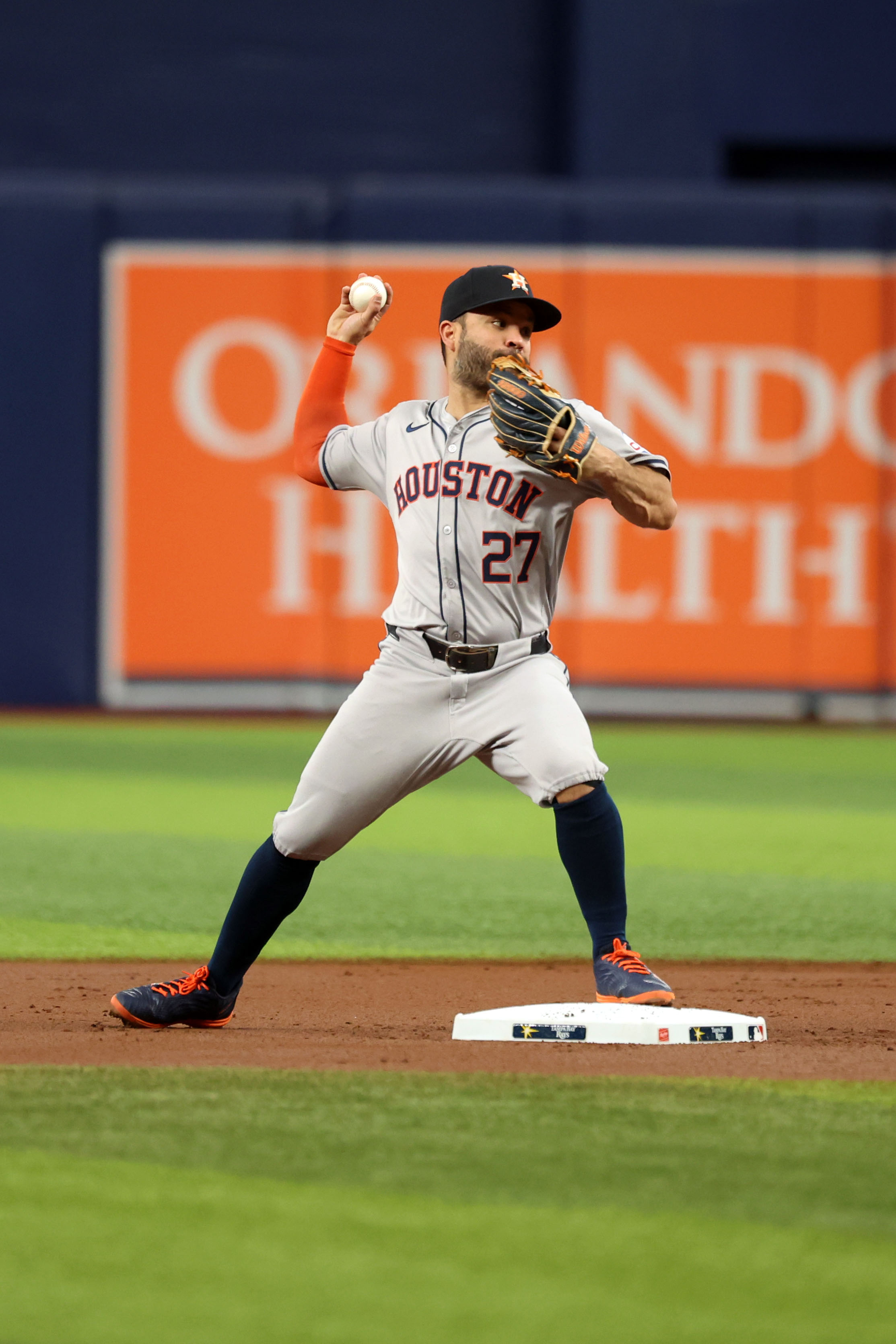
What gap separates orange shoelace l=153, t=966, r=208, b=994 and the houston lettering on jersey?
1130 millimetres

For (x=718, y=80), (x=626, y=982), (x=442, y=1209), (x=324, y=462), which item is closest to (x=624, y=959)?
(x=626, y=982)

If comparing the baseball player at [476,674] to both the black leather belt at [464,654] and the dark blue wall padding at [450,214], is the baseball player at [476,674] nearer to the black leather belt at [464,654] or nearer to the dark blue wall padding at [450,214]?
the black leather belt at [464,654]

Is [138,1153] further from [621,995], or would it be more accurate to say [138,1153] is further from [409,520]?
[409,520]

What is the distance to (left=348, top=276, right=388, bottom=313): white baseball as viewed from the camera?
4641mm

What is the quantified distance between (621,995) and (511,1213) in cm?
145

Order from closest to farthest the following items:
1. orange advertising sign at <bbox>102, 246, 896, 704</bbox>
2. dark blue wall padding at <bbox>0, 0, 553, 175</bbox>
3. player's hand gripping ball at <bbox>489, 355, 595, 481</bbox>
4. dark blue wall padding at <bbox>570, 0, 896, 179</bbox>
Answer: player's hand gripping ball at <bbox>489, 355, 595, 481</bbox> < orange advertising sign at <bbox>102, 246, 896, 704</bbox> < dark blue wall padding at <bbox>570, 0, 896, 179</bbox> < dark blue wall padding at <bbox>0, 0, 553, 175</bbox>

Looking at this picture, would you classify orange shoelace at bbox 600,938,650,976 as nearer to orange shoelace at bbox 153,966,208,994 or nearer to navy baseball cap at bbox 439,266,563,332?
orange shoelace at bbox 153,966,208,994

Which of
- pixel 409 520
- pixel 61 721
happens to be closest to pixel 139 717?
pixel 61 721

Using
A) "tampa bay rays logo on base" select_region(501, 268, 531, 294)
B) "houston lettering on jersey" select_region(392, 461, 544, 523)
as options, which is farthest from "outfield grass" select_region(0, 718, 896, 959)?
"tampa bay rays logo on base" select_region(501, 268, 531, 294)

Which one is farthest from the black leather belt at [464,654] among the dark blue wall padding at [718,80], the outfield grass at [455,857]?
the dark blue wall padding at [718,80]

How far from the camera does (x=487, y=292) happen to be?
4492 millimetres

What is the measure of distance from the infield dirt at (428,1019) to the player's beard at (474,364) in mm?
1397

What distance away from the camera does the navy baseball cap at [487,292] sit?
448 centimetres

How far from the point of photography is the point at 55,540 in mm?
14180
